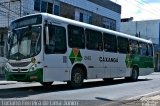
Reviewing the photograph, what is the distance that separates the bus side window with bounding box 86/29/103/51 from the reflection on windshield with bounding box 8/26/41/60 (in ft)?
12.2

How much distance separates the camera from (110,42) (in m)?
20.8

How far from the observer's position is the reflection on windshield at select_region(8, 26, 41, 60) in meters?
15.2

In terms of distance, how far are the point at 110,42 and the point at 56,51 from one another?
5710 millimetres

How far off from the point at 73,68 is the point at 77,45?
117cm

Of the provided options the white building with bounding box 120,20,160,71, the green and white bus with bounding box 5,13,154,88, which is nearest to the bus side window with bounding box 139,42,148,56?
the green and white bus with bounding box 5,13,154,88

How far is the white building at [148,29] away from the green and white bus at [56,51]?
4405 cm

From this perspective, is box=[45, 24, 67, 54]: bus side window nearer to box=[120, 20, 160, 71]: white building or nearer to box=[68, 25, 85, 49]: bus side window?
box=[68, 25, 85, 49]: bus side window

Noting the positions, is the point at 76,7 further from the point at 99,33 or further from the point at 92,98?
the point at 92,98

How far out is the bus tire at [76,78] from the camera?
1719 cm

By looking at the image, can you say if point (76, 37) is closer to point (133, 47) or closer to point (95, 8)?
point (133, 47)

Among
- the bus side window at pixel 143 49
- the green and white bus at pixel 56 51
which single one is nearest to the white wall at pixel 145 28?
the bus side window at pixel 143 49

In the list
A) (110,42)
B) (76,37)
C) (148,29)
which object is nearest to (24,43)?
(76,37)

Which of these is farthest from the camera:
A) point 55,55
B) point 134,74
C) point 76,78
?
point 134,74

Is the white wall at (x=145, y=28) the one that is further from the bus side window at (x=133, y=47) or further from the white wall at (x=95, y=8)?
the bus side window at (x=133, y=47)
